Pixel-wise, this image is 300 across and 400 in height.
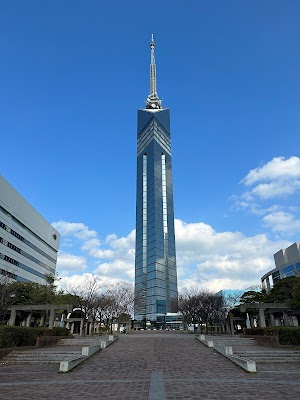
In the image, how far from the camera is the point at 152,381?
12.1 metres

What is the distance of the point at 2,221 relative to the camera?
2447 inches

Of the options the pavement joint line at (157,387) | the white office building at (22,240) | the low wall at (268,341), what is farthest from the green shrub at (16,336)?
the white office building at (22,240)

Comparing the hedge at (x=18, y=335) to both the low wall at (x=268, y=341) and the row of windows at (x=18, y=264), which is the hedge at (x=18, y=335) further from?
the row of windows at (x=18, y=264)

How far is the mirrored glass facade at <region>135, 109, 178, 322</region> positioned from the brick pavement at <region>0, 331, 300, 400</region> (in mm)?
88985

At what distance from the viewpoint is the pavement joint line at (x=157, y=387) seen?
31.7 feet

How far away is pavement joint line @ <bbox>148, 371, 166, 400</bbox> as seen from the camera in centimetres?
966

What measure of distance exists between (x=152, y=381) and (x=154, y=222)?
106 metres

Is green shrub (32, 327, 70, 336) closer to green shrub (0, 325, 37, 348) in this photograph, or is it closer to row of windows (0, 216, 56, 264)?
green shrub (0, 325, 37, 348)

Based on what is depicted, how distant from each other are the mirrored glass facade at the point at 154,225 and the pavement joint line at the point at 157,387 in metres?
92.5

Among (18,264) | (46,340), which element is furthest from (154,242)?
(46,340)

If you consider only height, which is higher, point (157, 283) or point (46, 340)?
point (157, 283)

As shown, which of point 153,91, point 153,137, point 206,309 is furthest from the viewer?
point 153,91

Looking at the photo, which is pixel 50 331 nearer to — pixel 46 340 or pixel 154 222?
pixel 46 340

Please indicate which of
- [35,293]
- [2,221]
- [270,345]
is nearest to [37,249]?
[2,221]
